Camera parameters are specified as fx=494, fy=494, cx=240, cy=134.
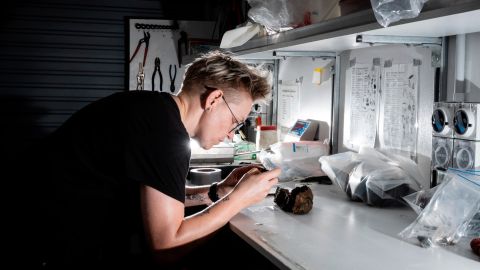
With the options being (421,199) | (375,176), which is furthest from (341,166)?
(421,199)

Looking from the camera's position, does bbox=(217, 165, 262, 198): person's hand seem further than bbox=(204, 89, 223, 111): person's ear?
Yes

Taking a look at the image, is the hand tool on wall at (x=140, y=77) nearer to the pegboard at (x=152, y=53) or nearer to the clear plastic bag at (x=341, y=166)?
the pegboard at (x=152, y=53)

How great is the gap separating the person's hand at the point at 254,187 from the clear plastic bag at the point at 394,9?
652 mm

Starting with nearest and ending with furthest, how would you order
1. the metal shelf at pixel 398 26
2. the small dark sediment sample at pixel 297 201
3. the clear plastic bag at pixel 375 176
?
the metal shelf at pixel 398 26 < the small dark sediment sample at pixel 297 201 < the clear plastic bag at pixel 375 176

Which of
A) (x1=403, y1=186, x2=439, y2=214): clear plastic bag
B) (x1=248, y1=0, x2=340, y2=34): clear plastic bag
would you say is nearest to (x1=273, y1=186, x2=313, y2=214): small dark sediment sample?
(x1=403, y1=186, x2=439, y2=214): clear plastic bag

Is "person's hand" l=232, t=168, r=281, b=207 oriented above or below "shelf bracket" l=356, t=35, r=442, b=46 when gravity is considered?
below

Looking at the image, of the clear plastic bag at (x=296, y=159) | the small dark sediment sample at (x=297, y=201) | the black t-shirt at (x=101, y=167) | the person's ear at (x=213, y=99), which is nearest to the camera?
the black t-shirt at (x=101, y=167)

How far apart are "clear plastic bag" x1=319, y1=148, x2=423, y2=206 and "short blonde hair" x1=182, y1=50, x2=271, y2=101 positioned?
533 millimetres

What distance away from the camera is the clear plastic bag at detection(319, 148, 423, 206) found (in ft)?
6.09

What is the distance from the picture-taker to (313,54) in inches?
98.0

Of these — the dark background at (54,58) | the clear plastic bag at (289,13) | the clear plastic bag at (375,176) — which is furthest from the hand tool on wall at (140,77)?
the clear plastic bag at (375,176)

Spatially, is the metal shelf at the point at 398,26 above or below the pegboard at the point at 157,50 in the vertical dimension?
below

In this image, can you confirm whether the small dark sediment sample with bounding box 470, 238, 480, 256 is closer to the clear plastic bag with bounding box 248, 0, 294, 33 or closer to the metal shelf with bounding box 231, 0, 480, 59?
the metal shelf with bounding box 231, 0, 480, 59

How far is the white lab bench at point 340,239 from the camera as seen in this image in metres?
1.28
